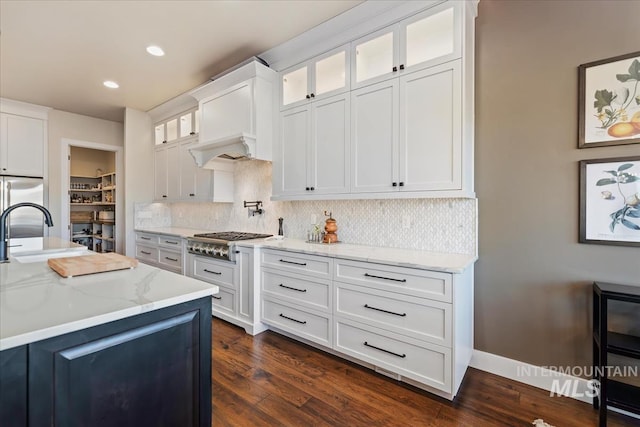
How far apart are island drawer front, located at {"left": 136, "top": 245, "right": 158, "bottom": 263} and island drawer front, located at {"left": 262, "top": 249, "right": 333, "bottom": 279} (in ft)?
7.32

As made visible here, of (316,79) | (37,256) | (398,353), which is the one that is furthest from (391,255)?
(37,256)

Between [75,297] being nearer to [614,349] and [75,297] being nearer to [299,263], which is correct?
[299,263]

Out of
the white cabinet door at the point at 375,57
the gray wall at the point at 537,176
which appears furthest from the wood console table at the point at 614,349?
the white cabinet door at the point at 375,57

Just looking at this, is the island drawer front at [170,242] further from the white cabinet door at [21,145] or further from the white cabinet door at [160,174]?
the white cabinet door at [21,145]

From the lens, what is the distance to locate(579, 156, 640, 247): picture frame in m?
1.73

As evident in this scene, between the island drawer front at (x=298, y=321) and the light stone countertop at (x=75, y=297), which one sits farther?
the island drawer front at (x=298, y=321)

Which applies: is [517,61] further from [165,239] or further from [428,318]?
[165,239]

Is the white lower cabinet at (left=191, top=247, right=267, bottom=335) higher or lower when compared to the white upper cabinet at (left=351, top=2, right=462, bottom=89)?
lower

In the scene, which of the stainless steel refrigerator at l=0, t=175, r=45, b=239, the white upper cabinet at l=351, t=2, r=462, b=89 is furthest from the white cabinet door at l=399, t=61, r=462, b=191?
the stainless steel refrigerator at l=0, t=175, r=45, b=239

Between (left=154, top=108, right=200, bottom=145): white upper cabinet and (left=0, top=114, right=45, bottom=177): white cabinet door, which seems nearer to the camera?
(left=154, top=108, right=200, bottom=145): white upper cabinet

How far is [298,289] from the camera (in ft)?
8.36

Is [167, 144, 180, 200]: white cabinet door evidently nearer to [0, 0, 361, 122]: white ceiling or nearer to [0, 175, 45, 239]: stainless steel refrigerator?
[0, 0, 361, 122]: white ceiling

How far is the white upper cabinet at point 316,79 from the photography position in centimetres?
259

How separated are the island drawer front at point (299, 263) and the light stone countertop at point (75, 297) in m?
1.25
